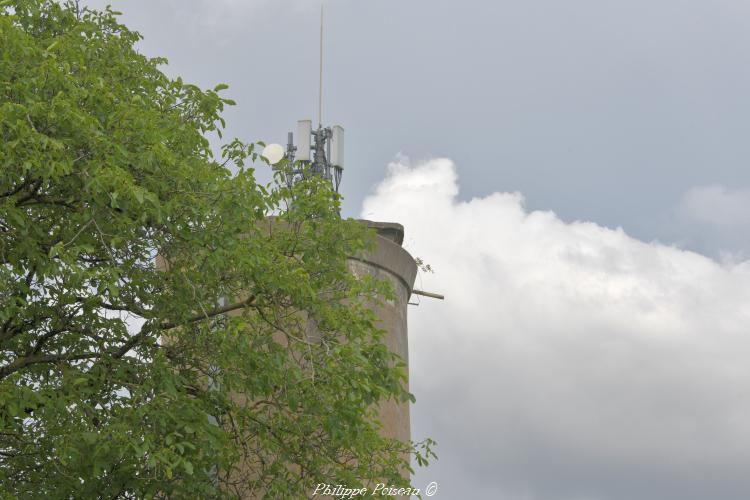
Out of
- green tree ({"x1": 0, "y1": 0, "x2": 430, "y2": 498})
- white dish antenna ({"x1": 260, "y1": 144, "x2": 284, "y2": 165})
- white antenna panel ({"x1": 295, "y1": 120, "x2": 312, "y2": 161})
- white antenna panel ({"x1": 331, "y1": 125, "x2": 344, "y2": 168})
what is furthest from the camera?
white antenna panel ({"x1": 295, "y1": 120, "x2": 312, "y2": 161})

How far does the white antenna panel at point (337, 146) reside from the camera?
74.2ft

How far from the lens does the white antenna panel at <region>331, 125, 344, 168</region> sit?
22625 millimetres

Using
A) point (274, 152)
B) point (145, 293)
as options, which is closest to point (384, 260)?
point (274, 152)

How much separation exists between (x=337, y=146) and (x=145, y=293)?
1065 centimetres

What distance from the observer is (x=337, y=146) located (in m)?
22.8

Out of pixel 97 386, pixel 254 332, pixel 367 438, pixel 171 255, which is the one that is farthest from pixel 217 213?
pixel 367 438

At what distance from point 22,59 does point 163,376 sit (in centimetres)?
386

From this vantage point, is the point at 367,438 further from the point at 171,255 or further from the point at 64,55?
the point at 64,55

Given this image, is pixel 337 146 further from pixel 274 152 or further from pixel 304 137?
pixel 274 152

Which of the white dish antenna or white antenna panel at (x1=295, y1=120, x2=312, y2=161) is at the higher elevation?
white antenna panel at (x1=295, y1=120, x2=312, y2=161)

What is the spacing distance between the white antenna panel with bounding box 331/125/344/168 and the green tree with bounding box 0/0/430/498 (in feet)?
28.3

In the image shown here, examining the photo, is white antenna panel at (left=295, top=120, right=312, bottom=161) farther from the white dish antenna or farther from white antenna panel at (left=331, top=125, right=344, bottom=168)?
the white dish antenna

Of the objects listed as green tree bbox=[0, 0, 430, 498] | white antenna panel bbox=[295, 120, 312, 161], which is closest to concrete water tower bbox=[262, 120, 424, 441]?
white antenna panel bbox=[295, 120, 312, 161]

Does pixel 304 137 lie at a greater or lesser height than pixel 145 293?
greater
